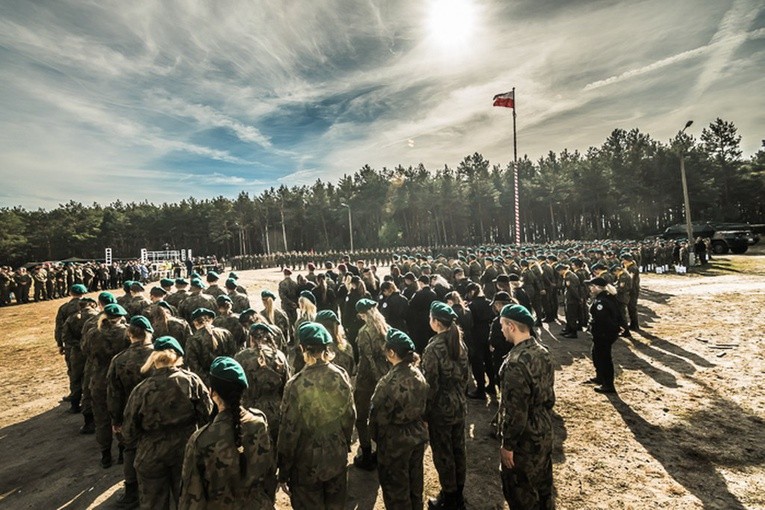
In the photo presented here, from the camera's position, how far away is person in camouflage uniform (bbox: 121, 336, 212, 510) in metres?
3.65

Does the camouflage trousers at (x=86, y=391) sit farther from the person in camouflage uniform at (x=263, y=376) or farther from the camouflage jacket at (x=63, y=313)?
the person in camouflage uniform at (x=263, y=376)

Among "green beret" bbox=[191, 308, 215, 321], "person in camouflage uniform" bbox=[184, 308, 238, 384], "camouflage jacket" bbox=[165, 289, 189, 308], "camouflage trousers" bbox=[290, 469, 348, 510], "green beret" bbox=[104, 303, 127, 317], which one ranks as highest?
"green beret" bbox=[104, 303, 127, 317]

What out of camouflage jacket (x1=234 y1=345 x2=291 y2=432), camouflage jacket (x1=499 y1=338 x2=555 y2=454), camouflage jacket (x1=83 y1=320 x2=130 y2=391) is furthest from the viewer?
camouflage jacket (x1=83 y1=320 x2=130 y2=391)

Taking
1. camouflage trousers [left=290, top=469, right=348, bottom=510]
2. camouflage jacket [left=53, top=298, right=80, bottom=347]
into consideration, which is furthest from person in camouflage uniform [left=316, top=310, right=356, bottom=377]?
camouflage jacket [left=53, top=298, right=80, bottom=347]

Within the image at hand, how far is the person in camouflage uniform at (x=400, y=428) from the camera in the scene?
3834 mm

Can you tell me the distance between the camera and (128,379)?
15.1 feet

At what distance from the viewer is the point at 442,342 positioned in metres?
4.67

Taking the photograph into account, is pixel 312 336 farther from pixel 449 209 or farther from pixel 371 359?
pixel 449 209

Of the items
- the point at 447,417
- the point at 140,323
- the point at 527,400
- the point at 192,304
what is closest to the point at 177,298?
the point at 192,304

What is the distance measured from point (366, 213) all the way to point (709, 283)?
5655 cm

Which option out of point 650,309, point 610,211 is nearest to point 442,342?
point 650,309

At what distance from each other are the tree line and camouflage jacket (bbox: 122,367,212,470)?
154 ft

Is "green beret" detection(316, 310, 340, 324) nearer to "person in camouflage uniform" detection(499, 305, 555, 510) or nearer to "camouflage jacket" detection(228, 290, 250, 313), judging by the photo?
"person in camouflage uniform" detection(499, 305, 555, 510)

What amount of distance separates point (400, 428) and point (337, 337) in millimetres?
1615
